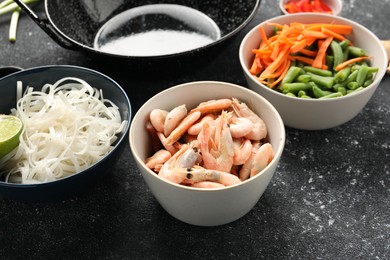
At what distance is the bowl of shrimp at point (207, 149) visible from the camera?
3.14ft

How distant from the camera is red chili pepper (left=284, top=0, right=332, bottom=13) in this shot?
5.21ft

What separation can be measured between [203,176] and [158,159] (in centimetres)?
12

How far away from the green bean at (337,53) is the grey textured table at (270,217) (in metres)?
0.16

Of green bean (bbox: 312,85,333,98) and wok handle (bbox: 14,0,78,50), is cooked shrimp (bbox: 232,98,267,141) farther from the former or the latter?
wok handle (bbox: 14,0,78,50)

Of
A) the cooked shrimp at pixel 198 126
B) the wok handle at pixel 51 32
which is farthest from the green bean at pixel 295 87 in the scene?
the wok handle at pixel 51 32

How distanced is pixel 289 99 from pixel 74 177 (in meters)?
0.54

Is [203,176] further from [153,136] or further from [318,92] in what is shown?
[318,92]

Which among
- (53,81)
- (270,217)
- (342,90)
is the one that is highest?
(53,81)

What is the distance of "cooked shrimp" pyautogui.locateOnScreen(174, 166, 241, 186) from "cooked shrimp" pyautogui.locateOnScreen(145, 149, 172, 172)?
69 millimetres

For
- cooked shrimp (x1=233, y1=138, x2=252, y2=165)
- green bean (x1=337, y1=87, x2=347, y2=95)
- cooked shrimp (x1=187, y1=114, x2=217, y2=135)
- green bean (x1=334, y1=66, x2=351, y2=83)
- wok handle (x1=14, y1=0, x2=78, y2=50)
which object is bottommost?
green bean (x1=337, y1=87, x2=347, y2=95)

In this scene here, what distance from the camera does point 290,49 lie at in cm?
130

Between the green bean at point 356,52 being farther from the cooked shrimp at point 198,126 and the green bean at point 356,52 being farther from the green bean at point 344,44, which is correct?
the cooked shrimp at point 198,126

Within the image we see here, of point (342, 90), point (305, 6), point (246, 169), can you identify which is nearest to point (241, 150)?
point (246, 169)

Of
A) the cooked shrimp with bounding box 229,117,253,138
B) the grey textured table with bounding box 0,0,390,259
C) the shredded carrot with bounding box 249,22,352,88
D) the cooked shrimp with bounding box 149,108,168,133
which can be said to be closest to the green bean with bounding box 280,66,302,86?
the shredded carrot with bounding box 249,22,352,88
